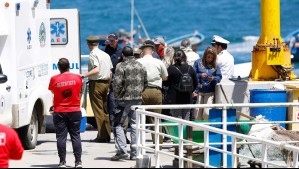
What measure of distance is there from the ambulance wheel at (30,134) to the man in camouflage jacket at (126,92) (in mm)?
1749

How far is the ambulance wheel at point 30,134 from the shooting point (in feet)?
56.1

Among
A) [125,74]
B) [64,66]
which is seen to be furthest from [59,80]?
[125,74]

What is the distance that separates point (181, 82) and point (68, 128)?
8.25 ft

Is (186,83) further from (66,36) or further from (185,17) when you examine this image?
(185,17)

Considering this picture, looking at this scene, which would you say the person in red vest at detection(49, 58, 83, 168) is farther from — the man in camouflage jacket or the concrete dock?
the man in camouflage jacket

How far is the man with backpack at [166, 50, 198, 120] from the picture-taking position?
55.4ft

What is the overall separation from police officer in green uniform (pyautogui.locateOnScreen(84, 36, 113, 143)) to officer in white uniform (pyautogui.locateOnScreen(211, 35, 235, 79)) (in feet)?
6.20

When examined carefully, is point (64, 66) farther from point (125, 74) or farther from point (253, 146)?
point (253, 146)

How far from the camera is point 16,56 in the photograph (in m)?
16.7

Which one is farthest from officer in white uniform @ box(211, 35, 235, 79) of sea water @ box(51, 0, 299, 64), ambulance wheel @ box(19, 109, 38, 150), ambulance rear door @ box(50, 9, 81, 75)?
sea water @ box(51, 0, 299, 64)

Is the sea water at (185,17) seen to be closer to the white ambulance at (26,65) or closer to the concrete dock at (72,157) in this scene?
the white ambulance at (26,65)

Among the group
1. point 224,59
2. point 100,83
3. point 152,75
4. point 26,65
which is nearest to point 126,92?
point 152,75

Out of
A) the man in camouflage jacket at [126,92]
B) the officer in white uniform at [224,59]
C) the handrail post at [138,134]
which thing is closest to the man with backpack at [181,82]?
the man in camouflage jacket at [126,92]

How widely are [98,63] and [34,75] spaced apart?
1.06 metres
